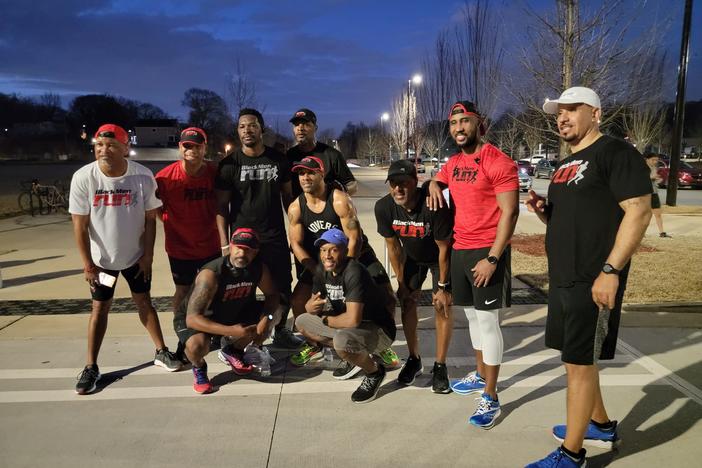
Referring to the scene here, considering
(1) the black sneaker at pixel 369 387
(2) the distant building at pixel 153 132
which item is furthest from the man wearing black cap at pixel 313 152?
(2) the distant building at pixel 153 132

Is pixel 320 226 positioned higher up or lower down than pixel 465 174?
lower down

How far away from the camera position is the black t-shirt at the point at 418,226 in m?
3.43

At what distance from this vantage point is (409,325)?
378cm

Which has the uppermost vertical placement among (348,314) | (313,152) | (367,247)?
(313,152)

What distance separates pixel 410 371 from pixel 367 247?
3.66 feet

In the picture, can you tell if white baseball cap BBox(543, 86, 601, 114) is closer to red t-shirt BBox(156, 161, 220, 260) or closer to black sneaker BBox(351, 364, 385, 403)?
black sneaker BBox(351, 364, 385, 403)

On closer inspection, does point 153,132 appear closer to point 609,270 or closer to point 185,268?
point 185,268

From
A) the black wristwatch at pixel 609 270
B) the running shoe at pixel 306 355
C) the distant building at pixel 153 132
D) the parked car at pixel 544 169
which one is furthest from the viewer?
the distant building at pixel 153 132

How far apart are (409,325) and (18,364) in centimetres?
325

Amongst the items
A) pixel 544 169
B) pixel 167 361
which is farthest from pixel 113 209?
pixel 544 169

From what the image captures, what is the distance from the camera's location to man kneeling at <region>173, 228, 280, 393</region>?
355cm

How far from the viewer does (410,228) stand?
3576 mm

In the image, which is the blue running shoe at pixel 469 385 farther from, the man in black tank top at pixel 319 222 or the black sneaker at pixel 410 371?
the man in black tank top at pixel 319 222

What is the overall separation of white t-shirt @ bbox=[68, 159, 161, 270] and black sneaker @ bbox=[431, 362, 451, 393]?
252 centimetres
